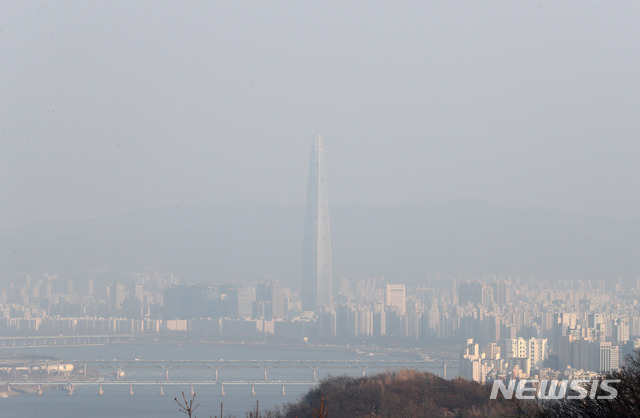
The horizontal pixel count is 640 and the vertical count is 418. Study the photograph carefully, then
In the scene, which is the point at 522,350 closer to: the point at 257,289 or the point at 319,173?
the point at 257,289

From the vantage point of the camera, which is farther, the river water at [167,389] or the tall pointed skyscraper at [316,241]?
the tall pointed skyscraper at [316,241]

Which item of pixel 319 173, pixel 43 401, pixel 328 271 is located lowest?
pixel 43 401

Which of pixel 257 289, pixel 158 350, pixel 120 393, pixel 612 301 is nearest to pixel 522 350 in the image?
pixel 120 393

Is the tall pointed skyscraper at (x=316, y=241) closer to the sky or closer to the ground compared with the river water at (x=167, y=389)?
closer to the sky

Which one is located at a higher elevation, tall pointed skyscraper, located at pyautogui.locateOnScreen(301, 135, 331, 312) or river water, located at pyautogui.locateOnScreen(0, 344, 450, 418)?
tall pointed skyscraper, located at pyautogui.locateOnScreen(301, 135, 331, 312)
